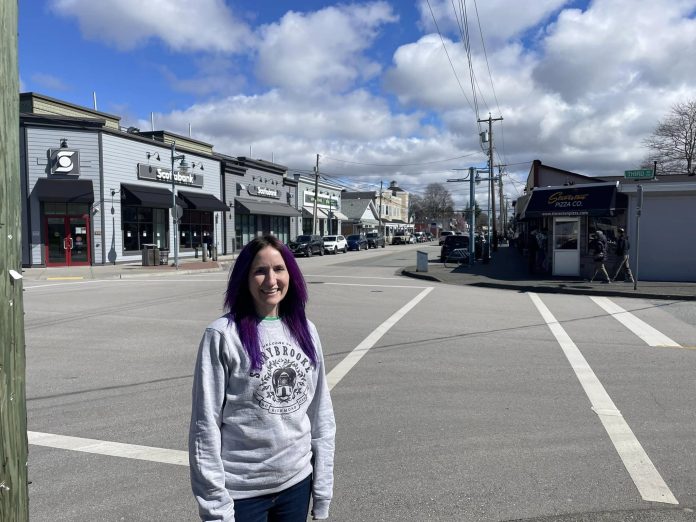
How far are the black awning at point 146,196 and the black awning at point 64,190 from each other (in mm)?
2113

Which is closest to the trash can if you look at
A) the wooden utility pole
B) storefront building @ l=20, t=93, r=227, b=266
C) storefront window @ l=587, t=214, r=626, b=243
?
storefront building @ l=20, t=93, r=227, b=266

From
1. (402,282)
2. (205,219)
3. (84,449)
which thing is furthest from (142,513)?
(205,219)

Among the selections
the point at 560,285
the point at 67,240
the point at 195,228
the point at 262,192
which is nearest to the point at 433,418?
the point at 560,285

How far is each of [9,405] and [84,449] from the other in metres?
2.87

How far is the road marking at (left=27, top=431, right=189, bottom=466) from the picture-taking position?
4.33m

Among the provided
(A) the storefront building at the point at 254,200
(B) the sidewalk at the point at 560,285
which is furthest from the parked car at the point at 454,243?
(A) the storefront building at the point at 254,200

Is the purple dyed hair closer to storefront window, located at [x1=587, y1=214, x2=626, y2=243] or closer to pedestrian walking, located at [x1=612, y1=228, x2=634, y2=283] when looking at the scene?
pedestrian walking, located at [x1=612, y1=228, x2=634, y2=283]

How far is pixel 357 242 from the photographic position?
53.2 m

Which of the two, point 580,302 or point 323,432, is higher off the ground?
point 323,432

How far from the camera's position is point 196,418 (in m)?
2.14

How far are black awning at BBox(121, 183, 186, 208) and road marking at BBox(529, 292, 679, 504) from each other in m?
25.2

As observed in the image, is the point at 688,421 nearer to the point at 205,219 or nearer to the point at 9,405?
the point at 9,405

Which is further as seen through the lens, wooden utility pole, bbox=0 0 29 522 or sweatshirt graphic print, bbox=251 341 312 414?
sweatshirt graphic print, bbox=251 341 312 414

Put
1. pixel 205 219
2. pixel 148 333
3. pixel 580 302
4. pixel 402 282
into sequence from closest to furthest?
pixel 148 333 → pixel 580 302 → pixel 402 282 → pixel 205 219
